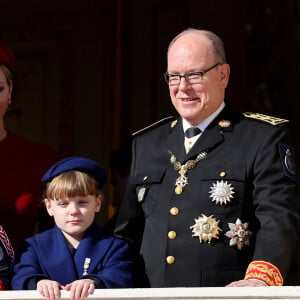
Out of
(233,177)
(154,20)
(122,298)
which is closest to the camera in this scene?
(122,298)

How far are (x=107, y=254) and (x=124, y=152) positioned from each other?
59.8 inches

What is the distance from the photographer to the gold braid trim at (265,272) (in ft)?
13.9

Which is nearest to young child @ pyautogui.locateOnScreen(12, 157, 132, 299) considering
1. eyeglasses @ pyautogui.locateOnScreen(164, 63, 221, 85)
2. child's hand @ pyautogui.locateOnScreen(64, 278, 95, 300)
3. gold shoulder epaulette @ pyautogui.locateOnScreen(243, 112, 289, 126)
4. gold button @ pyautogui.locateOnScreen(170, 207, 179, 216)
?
child's hand @ pyautogui.locateOnScreen(64, 278, 95, 300)

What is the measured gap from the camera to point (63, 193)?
15.1ft

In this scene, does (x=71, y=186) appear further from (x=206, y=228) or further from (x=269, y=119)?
(x=269, y=119)

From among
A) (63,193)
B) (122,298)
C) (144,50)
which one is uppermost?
(144,50)

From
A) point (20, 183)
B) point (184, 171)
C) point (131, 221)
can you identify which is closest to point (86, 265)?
point (131, 221)

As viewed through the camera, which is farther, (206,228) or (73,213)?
(73,213)

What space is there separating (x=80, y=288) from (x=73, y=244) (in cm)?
42

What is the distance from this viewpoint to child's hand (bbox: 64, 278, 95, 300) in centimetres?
423

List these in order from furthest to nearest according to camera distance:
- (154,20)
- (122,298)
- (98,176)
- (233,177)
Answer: (154,20), (98,176), (233,177), (122,298)

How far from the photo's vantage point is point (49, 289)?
4273 millimetres

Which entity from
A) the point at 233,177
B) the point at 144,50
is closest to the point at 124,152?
the point at 144,50

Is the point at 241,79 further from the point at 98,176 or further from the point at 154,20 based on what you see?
the point at 98,176
